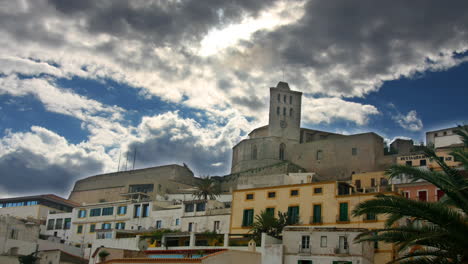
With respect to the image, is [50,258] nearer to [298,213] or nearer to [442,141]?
[298,213]

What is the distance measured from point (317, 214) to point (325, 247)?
9695 millimetres

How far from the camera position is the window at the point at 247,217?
5197 cm

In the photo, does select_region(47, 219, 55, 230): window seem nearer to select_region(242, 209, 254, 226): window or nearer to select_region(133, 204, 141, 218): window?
select_region(133, 204, 141, 218): window

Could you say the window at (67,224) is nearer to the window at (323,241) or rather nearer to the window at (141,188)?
the window at (141,188)

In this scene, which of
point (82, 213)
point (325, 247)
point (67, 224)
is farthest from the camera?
point (67, 224)

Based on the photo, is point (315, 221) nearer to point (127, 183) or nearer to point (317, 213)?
point (317, 213)

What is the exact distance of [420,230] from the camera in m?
19.4

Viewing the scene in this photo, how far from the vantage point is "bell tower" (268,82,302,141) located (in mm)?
96000

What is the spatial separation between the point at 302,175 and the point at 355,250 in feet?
112

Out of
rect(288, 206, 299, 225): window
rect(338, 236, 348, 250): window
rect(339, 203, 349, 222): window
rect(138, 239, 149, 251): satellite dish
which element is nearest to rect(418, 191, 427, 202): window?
rect(339, 203, 349, 222): window

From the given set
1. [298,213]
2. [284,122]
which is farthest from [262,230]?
[284,122]

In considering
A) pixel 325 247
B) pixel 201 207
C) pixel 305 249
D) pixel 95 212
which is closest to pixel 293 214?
pixel 305 249

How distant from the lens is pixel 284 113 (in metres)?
97.9

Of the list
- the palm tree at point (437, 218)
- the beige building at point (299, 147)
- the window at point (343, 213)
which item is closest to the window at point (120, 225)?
the window at point (343, 213)
